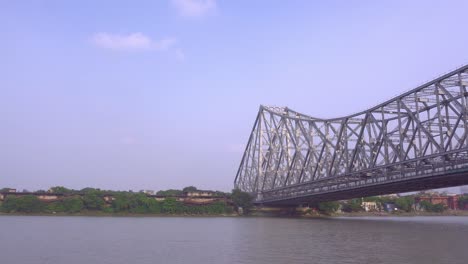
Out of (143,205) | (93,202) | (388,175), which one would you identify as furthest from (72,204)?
(388,175)

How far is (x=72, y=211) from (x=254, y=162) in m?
37.1

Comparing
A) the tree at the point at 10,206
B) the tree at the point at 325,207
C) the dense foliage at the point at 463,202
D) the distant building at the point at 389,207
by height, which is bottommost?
the tree at the point at 10,206

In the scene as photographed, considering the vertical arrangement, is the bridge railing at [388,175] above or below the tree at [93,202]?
above

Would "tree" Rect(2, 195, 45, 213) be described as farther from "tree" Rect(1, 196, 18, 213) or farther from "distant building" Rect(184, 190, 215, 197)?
A: "distant building" Rect(184, 190, 215, 197)

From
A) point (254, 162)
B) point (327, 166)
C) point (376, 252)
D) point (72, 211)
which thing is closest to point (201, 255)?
point (376, 252)

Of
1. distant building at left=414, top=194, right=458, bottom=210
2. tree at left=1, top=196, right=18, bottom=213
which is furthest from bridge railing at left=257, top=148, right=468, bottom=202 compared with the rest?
distant building at left=414, top=194, right=458, bottom=210

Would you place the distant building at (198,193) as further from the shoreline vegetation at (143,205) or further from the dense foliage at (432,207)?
the dense foliage at (432,207)

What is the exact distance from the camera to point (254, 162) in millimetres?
96875

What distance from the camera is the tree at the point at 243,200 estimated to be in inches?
3575

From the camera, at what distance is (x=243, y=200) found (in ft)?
299

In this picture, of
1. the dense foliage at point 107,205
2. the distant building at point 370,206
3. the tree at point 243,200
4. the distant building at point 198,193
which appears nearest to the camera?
the dense foliage at point 107,205

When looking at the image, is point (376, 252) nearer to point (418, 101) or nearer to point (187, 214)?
point (418, 101)

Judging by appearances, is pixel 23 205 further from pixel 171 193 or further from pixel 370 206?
pixel 370 206

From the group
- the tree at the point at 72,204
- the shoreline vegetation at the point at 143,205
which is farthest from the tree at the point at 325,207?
the tree at the point at 72,204
